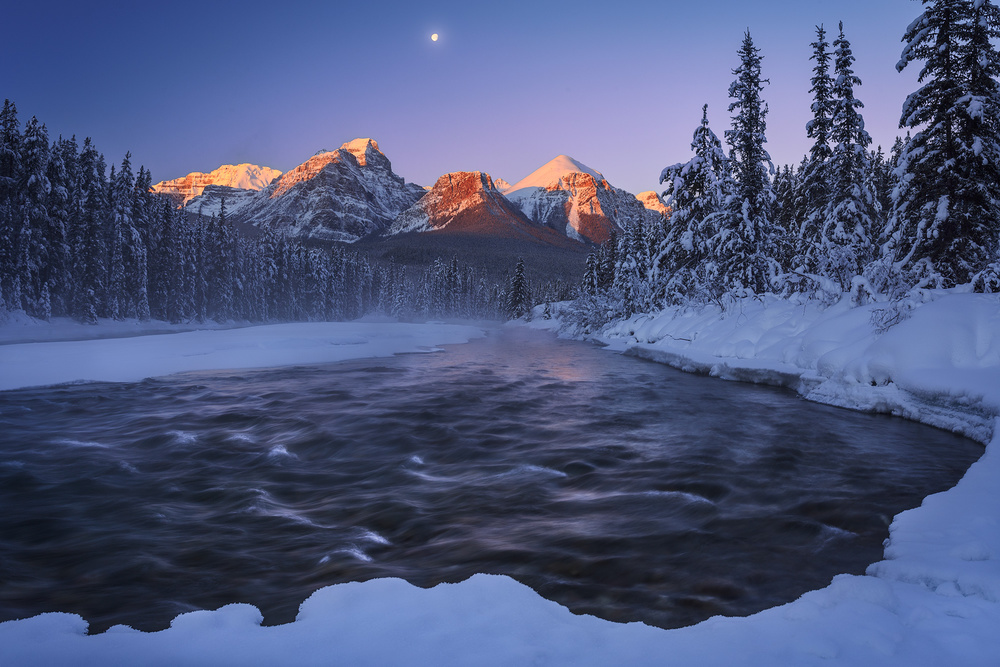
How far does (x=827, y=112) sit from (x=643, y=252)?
2108 centimetres

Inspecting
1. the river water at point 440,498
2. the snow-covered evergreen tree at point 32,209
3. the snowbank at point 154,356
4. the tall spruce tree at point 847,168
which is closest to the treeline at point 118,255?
the snow-covered evergreen tree at point 32,209

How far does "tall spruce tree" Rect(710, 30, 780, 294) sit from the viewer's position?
22.9m

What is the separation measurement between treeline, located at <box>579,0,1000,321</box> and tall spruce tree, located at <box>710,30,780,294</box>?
5 centimetres

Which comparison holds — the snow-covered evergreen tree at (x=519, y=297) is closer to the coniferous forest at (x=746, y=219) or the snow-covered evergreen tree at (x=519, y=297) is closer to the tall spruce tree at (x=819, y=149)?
the coniferous forest at (x=746, y=219)

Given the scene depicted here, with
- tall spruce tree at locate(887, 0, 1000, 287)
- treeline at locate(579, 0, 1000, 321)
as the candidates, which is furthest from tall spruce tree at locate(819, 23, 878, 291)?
tall spruce tree at locate(887, 0, 1000, 287)

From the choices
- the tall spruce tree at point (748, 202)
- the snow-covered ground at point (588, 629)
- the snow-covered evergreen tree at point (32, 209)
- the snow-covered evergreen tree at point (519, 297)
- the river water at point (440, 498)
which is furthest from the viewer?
the snow-covered evergreen tree at point (519, 297)

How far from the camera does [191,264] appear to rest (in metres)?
53.2

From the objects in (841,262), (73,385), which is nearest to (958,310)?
(841,262)

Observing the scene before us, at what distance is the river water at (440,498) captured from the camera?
3617mm

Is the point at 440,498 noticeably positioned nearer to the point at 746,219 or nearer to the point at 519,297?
the point at 746,219

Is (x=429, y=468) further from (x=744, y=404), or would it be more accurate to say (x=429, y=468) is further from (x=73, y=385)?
(x=73, y=385)

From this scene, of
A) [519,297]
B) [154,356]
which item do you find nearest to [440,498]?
[154,356]

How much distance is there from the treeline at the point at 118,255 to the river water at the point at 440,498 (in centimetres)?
3361

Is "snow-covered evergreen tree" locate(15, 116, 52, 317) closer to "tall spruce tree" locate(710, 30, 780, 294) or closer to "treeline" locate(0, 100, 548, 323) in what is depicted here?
"treeline" locate(0, 100, 548, 323)
